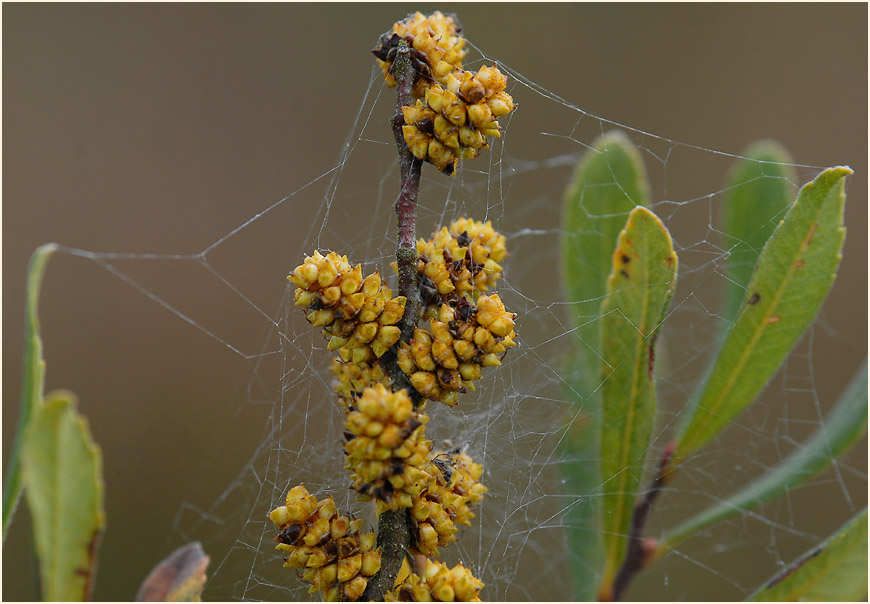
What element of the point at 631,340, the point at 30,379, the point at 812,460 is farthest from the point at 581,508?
the point at 30,379

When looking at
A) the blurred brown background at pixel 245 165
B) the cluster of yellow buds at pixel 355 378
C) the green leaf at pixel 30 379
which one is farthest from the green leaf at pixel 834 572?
the blurred brown background at pixel 245 165

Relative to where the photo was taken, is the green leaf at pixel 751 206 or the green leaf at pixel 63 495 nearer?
the green leaf at pixel 63 495

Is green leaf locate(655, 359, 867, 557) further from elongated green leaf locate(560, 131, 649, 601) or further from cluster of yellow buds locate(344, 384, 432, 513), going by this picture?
cluster of yellow buds locate(344, 384, 432, 513)

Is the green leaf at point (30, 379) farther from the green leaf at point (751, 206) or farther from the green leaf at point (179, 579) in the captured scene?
the green leaf at point (751, 206)

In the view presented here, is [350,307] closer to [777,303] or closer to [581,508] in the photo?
[777,303]

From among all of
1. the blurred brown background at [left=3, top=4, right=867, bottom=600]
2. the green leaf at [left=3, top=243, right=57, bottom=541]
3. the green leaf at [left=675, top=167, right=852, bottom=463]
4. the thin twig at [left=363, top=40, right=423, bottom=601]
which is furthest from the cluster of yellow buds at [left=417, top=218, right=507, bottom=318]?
the blurred brown background at [left=3, top=4, right=867, bottom=600]

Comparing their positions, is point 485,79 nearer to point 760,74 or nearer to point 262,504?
point 262,504

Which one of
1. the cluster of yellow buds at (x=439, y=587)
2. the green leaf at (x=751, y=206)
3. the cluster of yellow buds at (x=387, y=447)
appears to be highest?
the green leaf at (x=751, y=206)
